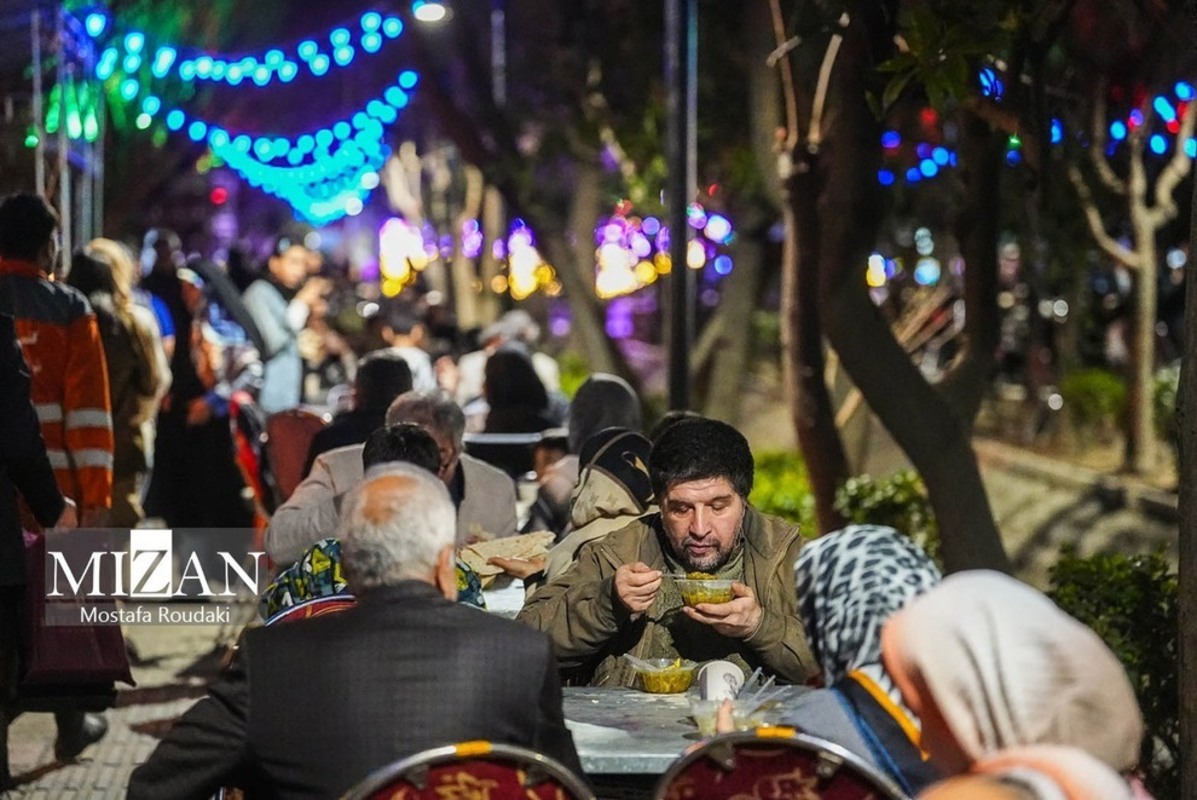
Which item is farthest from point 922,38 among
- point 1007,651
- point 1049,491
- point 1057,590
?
point 1049,491

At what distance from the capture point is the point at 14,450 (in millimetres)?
6691

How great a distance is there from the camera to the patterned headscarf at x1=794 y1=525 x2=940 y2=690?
3666mm

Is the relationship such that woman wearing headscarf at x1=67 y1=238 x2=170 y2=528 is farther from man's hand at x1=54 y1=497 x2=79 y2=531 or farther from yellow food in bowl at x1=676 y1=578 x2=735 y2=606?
yellow food in bowl at x1=676 y1=578 x2=735 y2=606

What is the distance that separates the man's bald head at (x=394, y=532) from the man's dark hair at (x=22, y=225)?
4.45 metres

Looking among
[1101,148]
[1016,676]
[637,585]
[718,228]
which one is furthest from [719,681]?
[718,228]

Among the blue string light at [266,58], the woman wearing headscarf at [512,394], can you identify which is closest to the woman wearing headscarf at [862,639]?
the woman wearing headscarf at [512,394]

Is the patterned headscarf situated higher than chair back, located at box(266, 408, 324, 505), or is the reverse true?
the patterned headscarf

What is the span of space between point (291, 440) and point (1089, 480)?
13.6 m

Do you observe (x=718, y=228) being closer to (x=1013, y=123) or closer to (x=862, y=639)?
(x=1013, y=123)

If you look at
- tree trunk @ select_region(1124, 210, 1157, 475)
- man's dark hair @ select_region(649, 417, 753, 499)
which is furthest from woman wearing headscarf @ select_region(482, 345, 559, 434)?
tree trunk @ select_region(1124, 210, 1157, 475)

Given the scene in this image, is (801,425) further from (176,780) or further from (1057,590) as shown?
(176,780)

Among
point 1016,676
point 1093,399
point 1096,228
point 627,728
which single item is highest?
point 1096,228

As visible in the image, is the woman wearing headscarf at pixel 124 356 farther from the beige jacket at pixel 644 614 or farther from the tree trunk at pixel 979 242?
the beige jacket at pixel 644 614

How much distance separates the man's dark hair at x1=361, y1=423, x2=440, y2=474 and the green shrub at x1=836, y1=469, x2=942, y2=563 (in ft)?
17.2
